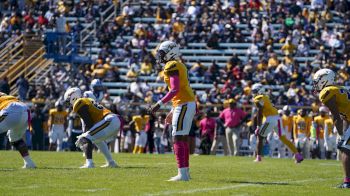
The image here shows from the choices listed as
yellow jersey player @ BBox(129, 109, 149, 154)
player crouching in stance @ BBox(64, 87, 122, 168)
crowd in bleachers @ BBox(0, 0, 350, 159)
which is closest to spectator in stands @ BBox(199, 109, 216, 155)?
crowd in bleachers @ BBox(0, 0, 350, 159)

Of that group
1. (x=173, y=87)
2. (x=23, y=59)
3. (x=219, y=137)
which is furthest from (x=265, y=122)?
(x=23, y=59)

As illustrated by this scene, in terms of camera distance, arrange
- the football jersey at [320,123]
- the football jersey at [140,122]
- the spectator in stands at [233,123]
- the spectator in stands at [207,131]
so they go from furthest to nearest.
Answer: the football jersey at [140,122]
the spectator in stands at [207,131]
the football jersey at [320,123]
the spectator in stands at [233,123]

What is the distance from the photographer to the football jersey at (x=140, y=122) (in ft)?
90.2

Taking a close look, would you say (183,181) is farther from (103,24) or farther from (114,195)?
(103,24)

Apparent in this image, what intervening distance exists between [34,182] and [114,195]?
192 centimetres

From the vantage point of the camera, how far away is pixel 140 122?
27.6 metres

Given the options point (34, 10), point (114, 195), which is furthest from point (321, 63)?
point (114, 195)

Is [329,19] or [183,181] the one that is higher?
[329,19]

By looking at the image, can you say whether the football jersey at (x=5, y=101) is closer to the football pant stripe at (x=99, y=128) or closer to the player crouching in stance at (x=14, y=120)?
the player crouching in stance at (x=14, y=120)

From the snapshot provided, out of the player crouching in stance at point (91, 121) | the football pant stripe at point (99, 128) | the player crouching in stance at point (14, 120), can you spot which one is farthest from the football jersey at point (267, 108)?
the player crouching in stance at point (14, 120)

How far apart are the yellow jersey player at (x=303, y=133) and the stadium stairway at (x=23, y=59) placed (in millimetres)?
10151

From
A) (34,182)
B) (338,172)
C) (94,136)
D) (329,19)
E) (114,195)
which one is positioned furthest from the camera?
(329,19)

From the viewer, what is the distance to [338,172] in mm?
16016

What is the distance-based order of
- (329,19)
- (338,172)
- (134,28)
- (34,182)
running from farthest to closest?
(134,28) < (329,19) < (338,172) < (34,182)
